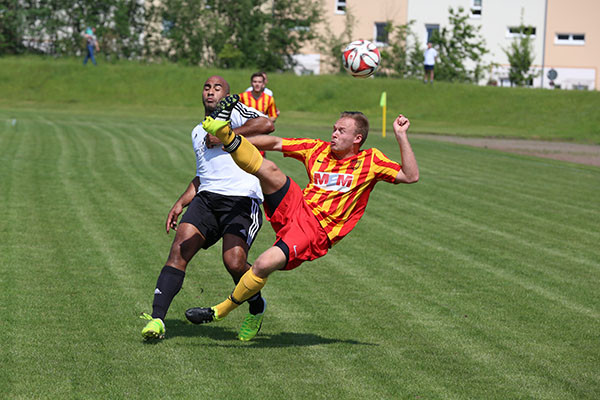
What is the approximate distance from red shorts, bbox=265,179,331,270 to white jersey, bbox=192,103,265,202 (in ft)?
2.27

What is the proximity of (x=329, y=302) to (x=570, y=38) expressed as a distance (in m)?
57.3

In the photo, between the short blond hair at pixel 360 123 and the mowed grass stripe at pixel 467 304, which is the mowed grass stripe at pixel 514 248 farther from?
the short blond hair at pixel 360 123

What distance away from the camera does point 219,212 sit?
7148mm

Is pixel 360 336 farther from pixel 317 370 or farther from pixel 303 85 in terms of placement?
pixel 303 85

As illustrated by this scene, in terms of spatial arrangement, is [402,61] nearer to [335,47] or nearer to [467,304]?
[335,47]

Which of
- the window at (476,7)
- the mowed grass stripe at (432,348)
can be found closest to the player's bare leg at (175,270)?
the mowed grass stripe at (432,348)

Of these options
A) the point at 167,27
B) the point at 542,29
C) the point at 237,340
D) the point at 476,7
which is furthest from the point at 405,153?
the point at 476,7

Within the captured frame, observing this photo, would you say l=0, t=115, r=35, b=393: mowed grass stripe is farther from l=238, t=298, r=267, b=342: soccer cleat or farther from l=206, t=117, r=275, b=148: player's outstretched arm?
l=206, t=117, r=275, b=148: player's outstretched arm

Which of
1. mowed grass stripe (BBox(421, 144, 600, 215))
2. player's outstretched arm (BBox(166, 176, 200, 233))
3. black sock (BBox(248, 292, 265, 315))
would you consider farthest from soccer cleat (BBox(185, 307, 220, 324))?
mowed grass stripe (BBox(421, 144, 600, 215))

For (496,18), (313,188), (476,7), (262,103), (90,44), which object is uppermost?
(476,7)

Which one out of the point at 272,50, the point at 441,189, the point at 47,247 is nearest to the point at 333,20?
the point at 272,50

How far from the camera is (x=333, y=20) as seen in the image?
6328cm

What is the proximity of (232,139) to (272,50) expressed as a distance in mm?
48819

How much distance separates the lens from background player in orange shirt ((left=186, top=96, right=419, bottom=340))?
641 centimetres
